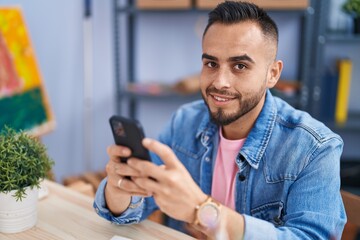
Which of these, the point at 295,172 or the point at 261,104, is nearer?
the point at 295,172

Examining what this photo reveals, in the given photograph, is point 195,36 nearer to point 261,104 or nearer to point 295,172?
point 261,104

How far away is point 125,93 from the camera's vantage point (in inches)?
94.9

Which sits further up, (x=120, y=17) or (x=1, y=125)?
(x=120, y=17)

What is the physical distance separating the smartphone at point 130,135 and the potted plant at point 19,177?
0.84ft

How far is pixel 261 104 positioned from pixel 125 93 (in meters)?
1.34

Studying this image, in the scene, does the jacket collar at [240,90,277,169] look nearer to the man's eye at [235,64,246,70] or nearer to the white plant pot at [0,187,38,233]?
the man's eye at [235,64,246,70]

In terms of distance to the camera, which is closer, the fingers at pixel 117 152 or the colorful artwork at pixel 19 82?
the fingers at pixel 117 152

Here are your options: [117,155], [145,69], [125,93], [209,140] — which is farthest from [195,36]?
[117,155]

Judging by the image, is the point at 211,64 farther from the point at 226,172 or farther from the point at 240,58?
the point at 226,172

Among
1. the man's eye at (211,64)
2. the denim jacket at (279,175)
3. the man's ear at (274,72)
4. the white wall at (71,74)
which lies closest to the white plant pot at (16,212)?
the denim jacket at (279,175)

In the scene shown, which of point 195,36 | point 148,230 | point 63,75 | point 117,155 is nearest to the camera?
point 117,155

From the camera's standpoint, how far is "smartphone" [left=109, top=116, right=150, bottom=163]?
786mm

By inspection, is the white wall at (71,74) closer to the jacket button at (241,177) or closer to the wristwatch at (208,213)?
the jacket button at (241,177)

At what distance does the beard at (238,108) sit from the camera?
3.59 feet
